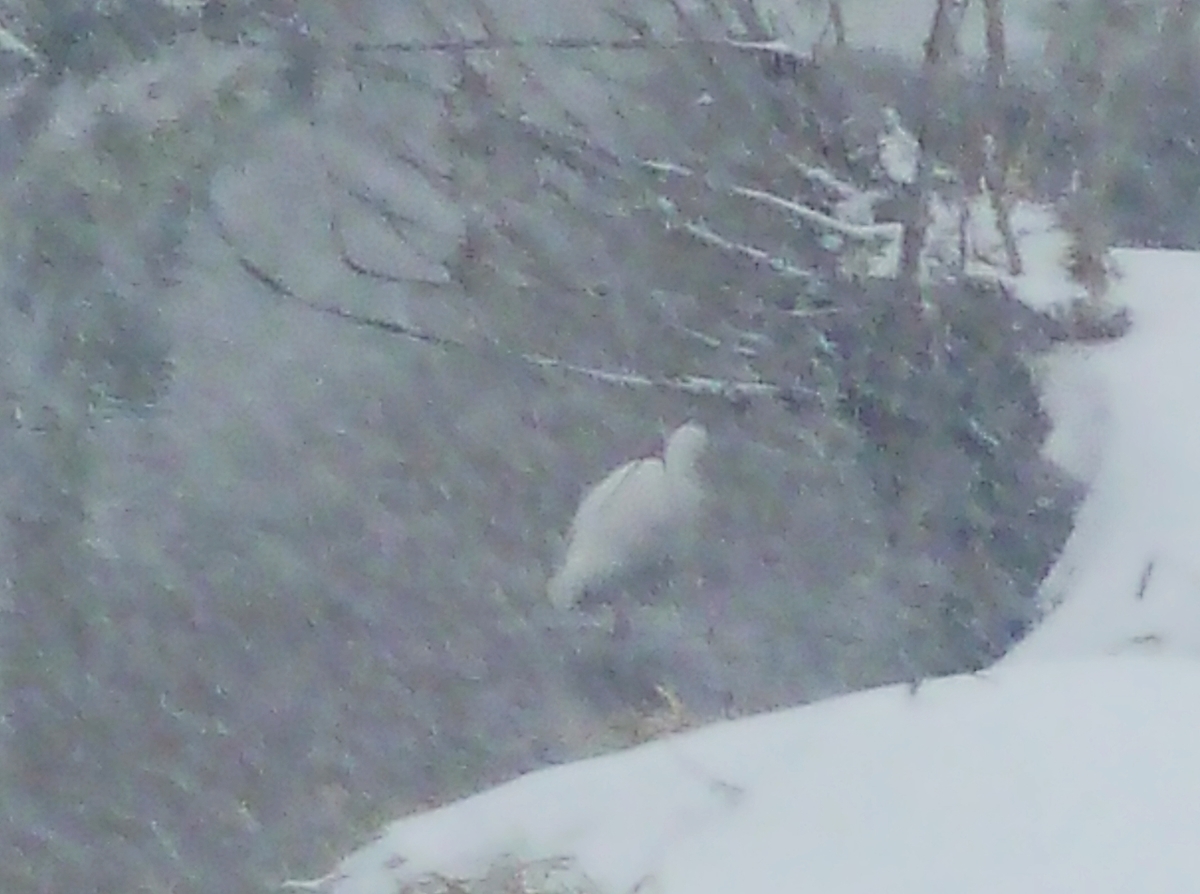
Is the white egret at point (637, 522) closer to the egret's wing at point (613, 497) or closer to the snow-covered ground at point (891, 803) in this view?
the egret's wing at point (613, 497)

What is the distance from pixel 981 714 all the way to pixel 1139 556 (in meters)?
1.56

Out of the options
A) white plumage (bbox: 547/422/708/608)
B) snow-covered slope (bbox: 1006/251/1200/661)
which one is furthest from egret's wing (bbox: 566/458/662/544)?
snow-covered slope (bbox: 1006/251/1200/661)

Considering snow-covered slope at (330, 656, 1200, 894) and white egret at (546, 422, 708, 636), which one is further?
white egret at (546, 422, 708, 636)

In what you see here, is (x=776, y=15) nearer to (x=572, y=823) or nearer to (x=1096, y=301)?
(x=1096, y=301)

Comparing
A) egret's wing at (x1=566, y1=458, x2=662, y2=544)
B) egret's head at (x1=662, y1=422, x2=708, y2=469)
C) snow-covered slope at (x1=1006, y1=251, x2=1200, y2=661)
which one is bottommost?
egret's wing at (x1=566, y1=458, x2=662, y2=544)

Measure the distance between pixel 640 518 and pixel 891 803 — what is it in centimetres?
335

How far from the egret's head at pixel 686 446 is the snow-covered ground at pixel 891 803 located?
2930 mm

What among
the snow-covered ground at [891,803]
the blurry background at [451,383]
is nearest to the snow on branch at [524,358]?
the blurry background at [451,383]

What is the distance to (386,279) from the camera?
6.47 metres

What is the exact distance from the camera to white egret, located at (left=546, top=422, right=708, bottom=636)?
5309 millimetres

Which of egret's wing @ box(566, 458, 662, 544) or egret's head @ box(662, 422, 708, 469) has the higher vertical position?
egret's head @ box(662, 422, 708, 469)

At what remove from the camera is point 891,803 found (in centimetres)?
205

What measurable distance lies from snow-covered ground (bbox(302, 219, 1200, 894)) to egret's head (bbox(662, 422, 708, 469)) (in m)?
2.93

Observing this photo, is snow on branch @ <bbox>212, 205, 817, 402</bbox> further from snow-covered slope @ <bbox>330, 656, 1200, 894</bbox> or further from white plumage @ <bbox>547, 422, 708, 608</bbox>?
snow-covered slope @ <bbox>330, 656, 1200, 894</bbox>
